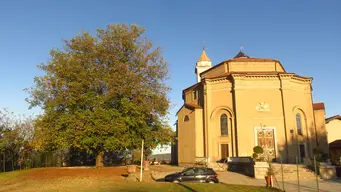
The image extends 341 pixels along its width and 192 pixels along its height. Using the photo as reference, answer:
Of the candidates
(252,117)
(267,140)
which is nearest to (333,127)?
(267,140)

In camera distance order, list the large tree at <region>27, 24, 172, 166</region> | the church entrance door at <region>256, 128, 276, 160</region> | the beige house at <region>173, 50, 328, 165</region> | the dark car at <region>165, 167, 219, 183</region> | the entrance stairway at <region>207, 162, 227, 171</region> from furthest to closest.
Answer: the beige house at <region>173, 50, 328, 165</region>, the church entrance door at <region>256, 128, 276, 160</region>, the entrance stairway at <region>207, 162, 227, 171</region>, the large tree at <region>27, 24, 172, 166</region>, the dark car at <region>165, 167, 219, 183</region>

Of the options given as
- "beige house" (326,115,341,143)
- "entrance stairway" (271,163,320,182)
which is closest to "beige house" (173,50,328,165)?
"entrance stairway" (271,163,320,182)

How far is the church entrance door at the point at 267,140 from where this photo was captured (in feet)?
103

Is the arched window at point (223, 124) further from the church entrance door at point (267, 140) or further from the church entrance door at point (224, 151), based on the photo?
the church entrance door at point (267, 140)

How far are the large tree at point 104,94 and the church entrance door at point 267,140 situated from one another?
11915 mm

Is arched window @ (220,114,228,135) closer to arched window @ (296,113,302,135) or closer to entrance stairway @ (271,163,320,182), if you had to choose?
arched window @ (296,113,302,135)

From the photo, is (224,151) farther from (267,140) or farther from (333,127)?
(333,127)

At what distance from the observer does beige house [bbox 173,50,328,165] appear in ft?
103

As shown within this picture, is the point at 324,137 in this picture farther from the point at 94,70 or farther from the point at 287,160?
the point at 94,70

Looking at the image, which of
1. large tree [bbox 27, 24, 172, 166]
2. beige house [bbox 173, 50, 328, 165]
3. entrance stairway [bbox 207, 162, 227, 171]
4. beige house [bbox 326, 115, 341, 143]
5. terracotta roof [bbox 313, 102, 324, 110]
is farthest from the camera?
beige house [bbox 326, 115, 341, 143]

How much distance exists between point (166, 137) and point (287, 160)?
48.4ft

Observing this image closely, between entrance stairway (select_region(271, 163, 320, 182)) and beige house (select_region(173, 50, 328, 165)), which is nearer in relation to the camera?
entrance stairway (select_region(271, 163, 320, 182))

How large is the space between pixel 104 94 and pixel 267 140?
62.9 ft

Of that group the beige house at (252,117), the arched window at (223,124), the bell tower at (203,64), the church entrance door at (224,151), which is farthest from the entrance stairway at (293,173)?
the bell tower at (203,64)
